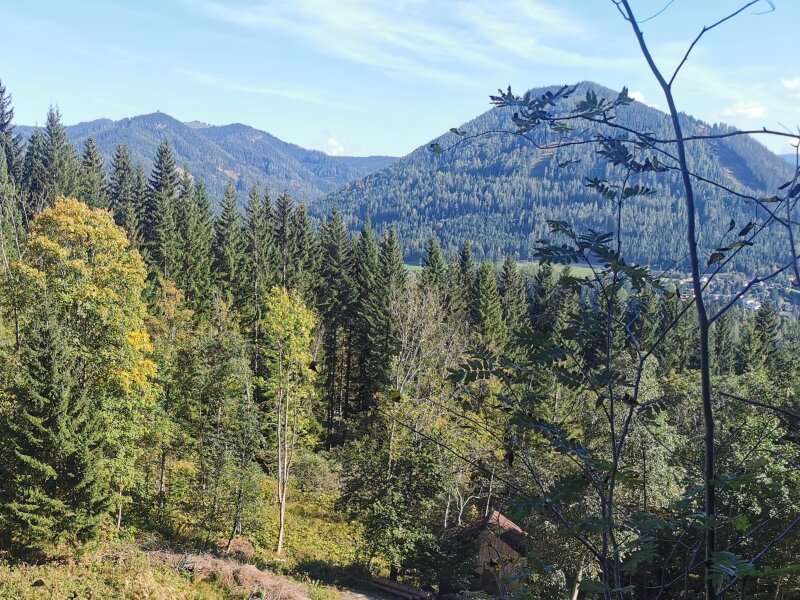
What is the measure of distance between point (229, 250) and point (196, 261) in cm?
231

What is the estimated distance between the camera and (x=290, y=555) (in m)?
21.5

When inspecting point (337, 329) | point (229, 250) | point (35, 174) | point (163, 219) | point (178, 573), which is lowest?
point (178, 573)

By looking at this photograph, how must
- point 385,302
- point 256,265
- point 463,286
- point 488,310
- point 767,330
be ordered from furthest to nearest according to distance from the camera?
point 767,330 < point 463,286 < point 488,310 < point 256,265 < point 385,302

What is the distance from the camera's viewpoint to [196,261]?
37.7m

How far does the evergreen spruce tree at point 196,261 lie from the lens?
36.4 meters

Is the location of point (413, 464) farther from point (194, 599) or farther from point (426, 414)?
point (194, 599)

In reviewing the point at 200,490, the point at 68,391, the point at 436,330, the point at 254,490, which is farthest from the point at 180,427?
the point at 436,330

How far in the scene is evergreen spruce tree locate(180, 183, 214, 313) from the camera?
36.4 meters

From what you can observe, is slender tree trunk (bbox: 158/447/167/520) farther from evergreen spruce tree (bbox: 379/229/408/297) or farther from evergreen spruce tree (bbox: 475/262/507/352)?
evergreen spruce tree (bbox: 475/262/507/352)

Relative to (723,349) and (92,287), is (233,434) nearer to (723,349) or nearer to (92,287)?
(92,287)

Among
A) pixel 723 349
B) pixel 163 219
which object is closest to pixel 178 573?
pixel 163 219

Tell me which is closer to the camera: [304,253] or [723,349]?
[304,253]

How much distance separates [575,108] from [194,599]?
615 inches

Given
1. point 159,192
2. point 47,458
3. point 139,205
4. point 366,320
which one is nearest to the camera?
point 47,458
